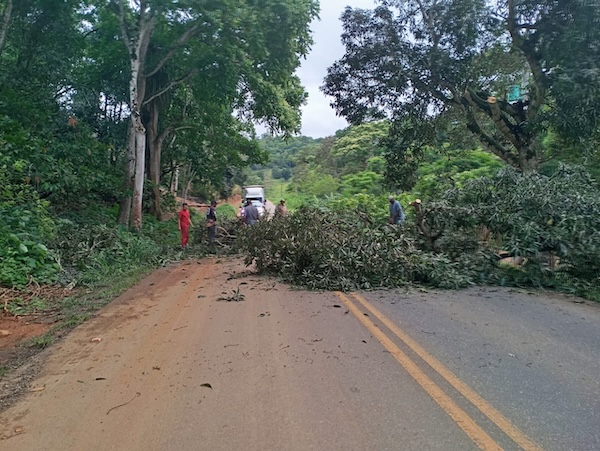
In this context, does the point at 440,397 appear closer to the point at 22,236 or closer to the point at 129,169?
the point at 22,236

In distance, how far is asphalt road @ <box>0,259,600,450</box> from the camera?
10.8 ft

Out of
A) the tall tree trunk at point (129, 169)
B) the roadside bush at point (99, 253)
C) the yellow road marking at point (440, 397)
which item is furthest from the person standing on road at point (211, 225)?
the yellow road marking at point (440, 397)

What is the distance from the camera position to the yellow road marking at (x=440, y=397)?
320 centimetres

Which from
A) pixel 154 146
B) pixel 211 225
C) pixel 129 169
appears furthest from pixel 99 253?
pixel 154 146

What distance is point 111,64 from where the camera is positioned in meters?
19.2

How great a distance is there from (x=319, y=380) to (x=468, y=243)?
22.3ft

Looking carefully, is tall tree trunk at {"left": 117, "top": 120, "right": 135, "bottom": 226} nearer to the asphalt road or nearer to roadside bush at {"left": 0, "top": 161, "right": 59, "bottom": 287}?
roadside bush at {"left": 0, "top": 161, "right": 59, "bottom": 287}

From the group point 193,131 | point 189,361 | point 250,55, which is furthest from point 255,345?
point 193,131

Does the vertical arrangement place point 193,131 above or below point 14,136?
above

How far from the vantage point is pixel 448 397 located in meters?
3.85

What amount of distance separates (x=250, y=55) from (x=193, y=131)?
7.43m

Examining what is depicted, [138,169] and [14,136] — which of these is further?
[138,169]

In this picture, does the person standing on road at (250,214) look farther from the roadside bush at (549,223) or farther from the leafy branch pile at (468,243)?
the roadside bush at (549,223)

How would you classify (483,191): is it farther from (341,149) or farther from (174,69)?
(341,149)
